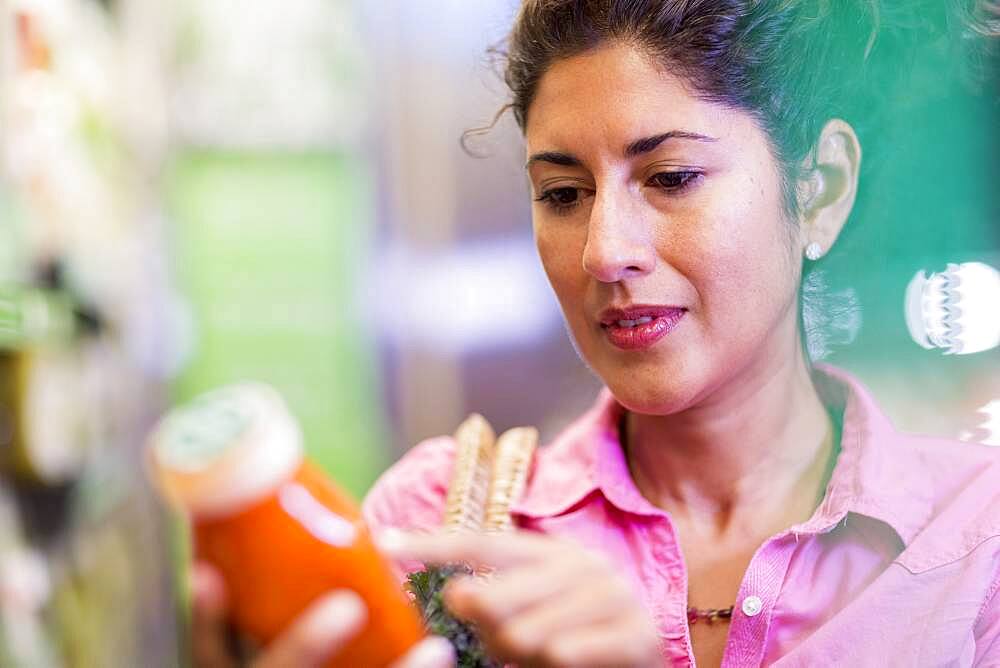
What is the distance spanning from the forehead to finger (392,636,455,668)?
339 mm

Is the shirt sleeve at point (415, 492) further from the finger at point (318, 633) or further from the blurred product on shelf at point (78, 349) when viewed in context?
the blurred product on shelf at point (78, 349)

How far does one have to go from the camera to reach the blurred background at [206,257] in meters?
1.18

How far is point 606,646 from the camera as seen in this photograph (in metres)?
0.52

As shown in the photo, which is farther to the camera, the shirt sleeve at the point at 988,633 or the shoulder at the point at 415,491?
the shoulder at the point at 415,491

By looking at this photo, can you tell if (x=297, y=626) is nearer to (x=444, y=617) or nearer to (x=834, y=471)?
(x=444, y=617)

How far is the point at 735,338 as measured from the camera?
2.38 ft

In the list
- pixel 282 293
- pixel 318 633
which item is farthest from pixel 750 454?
pixel 282 293

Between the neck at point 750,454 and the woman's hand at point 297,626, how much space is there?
1.21ft

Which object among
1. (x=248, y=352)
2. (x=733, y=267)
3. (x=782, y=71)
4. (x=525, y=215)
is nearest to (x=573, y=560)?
(x=733, y=267)

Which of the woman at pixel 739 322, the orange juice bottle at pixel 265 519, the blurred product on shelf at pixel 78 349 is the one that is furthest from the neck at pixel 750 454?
the blurred product on shelf at pixel 78 349

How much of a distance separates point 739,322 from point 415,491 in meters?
Answer: 0.33

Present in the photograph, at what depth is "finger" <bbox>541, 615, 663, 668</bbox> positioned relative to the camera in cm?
51

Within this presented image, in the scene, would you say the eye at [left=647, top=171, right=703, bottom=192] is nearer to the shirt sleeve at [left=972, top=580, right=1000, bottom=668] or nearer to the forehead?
the forehead

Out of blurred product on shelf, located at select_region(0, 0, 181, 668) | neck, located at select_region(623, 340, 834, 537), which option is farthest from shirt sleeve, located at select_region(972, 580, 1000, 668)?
blurred product on shelf, located at select_region(0, 0, 181, 668)
